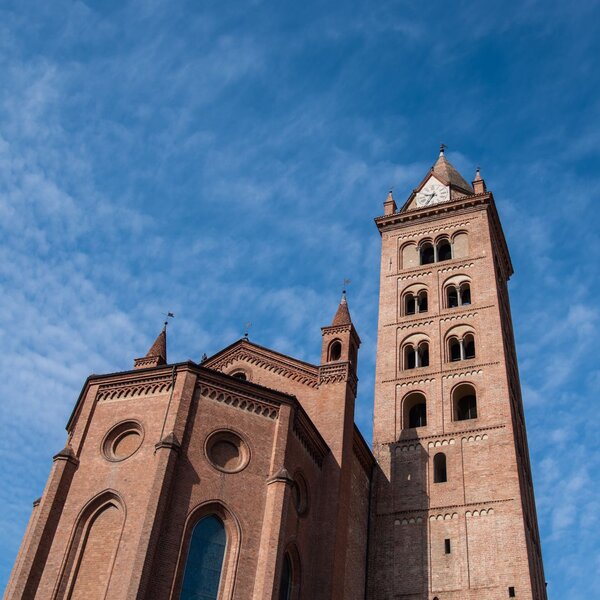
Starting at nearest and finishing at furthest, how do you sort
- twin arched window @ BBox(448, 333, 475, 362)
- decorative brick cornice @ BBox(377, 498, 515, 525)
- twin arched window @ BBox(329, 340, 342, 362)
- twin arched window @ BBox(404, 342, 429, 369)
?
decorative brick cornice @ BBox(377, 498, 515, 525) → twin arched window @ BBox(329, 340, 342, 362) → twin arched window @ BBox(448, 333, 475, 362) → twin arched window @ BBox(404, 342, 429, 369)

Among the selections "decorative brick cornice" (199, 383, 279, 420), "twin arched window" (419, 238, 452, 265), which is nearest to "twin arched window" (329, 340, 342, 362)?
"decorative brick cornice" (199, 383, 279, 420)

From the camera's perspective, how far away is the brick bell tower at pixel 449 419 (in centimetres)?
2589

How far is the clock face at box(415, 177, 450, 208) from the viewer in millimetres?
40562

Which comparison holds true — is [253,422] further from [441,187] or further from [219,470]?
[441,187]

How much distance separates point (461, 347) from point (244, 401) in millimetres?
13418

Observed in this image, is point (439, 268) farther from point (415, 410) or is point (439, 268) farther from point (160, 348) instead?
point (160, 348)

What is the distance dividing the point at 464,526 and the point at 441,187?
20.3 metres

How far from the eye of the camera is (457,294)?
35.2 m

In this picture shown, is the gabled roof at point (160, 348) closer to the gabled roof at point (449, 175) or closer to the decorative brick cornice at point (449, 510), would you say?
the decorative brick cornice at point (449, 510)

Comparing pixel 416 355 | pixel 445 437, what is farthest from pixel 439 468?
pixel 416 355

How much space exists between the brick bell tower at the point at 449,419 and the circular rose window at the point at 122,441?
1045 cm

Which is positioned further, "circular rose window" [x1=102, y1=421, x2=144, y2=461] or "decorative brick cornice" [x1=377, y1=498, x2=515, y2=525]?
"decorative brick cornice" [x1=377, y1=498, x2=515, y2=525]

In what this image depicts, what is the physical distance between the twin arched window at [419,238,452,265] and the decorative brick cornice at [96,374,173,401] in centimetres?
1903

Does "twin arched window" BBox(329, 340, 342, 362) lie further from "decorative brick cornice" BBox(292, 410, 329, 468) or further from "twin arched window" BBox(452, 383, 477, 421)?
"twin arched window" BBox(452, 383, 477, 421)
